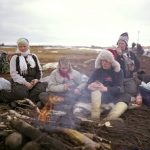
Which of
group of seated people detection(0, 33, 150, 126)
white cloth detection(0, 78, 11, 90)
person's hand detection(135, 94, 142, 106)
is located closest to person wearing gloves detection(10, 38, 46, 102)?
group of seated people detection(0, 33, 150, 126)

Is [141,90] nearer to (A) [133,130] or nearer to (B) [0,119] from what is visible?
(A) [133,130]

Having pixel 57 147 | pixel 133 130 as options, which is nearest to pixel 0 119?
pixel 57 147

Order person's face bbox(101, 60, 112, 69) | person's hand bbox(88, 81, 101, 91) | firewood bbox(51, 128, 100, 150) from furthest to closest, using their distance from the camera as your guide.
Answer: person's face bbox(101, 60, 112, 69)
person's hand bbox(88, 81, 101, 91)
firewood bbox(51, 128, 100, 150)

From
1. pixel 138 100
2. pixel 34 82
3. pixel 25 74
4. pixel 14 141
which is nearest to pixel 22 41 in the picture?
pixel 25 74

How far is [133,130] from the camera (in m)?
6.22

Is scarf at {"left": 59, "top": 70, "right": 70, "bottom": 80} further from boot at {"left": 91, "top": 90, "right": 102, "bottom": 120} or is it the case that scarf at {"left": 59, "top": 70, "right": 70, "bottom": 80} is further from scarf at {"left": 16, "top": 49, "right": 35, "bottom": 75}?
boot at {"left": 91, "top": 90, "right": 102, "bottom": 120}

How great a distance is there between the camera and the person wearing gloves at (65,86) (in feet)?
26.3

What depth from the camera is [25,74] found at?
8812mm

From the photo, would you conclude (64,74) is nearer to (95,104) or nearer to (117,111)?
(95,104)

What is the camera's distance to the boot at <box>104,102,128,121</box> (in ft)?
22.7

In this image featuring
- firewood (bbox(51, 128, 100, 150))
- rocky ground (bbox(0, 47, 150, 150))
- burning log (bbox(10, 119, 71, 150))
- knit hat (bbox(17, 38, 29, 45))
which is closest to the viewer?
burning log (bbox(10, 119, 71, 150))

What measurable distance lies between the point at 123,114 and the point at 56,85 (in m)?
1.84

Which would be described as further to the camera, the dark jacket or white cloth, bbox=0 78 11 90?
white cloth, bbox=0 78 11 90

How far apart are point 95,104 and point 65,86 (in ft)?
4.55
